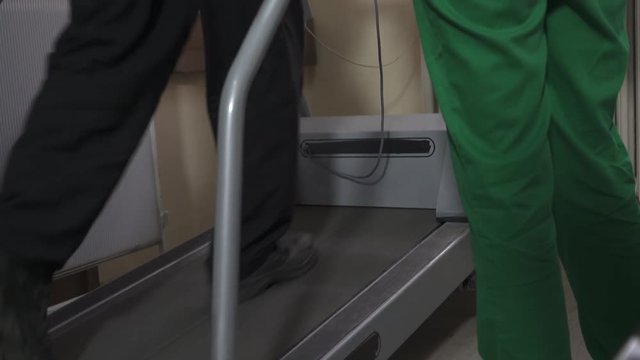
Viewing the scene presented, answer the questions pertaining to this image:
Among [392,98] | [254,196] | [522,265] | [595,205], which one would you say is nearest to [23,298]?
[254,196]

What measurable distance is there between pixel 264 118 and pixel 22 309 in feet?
1.60

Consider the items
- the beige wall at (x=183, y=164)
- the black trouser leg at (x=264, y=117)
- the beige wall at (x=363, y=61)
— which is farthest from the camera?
the beige wall at (x=183, y=164)

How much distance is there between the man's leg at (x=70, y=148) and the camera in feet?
2.51

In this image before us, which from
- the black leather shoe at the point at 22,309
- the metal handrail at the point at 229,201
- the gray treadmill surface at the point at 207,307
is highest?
the metal handrail at the point at 229,201

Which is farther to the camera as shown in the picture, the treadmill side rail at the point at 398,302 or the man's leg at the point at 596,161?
the treadmill side rail at the point at 398,302

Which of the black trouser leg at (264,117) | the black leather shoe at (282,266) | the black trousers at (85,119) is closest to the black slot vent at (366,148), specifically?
the black leather shoe at (282,266)

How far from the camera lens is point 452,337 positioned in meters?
1.41

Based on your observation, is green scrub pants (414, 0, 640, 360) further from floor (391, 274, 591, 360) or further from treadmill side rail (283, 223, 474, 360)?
floor (391, 274, 591, 360)

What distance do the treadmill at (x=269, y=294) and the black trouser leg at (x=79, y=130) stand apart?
0.16 m

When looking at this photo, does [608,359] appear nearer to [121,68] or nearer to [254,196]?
[254,196]

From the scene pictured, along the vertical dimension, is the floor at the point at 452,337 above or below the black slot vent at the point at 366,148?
below

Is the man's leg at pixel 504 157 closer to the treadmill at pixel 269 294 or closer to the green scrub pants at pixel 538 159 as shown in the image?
the green scrub pants at pixel 538 159

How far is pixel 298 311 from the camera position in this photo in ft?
3.83

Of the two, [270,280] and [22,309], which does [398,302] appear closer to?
[270,280]
